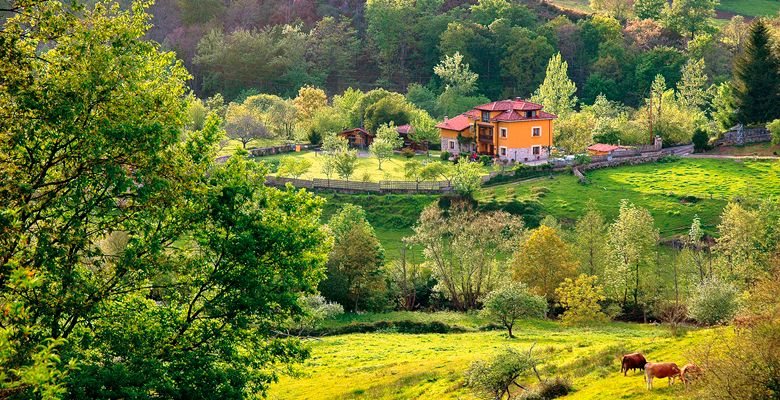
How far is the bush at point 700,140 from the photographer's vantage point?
95.6 m

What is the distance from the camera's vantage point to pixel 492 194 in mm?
84312

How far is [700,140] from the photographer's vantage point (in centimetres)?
9575

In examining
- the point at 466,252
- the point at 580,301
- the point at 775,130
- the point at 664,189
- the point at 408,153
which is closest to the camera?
the point at 580,301

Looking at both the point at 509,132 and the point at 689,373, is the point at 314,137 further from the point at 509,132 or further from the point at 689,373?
→ the point at 689,373

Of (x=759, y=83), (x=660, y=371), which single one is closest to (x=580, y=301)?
(x=660, y=371)

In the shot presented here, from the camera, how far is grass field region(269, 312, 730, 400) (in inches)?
1240

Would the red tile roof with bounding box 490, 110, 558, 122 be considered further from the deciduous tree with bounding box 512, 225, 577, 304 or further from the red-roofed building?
the deciduous tree with bounding box 512, 225, 577, 304

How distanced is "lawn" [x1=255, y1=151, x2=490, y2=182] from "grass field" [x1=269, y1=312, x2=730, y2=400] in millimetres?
37900

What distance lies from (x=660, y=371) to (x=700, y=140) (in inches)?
2898

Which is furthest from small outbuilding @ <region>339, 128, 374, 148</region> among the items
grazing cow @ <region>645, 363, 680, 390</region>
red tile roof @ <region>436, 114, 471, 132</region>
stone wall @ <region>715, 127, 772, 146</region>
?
grazing cow @ <region>645, 363, 680, 390</region>

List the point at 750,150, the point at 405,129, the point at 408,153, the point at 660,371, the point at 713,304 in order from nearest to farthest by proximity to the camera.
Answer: the point at 660,371
the point at 713,304
the point at 750,150
the point at 408,153
the point at 405,129

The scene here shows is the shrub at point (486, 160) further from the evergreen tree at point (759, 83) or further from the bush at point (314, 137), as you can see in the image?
the evergreen tree at point (759, 83)

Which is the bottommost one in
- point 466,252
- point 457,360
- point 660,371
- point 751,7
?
point 457,360

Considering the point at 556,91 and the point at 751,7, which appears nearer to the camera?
the point at 556,91
